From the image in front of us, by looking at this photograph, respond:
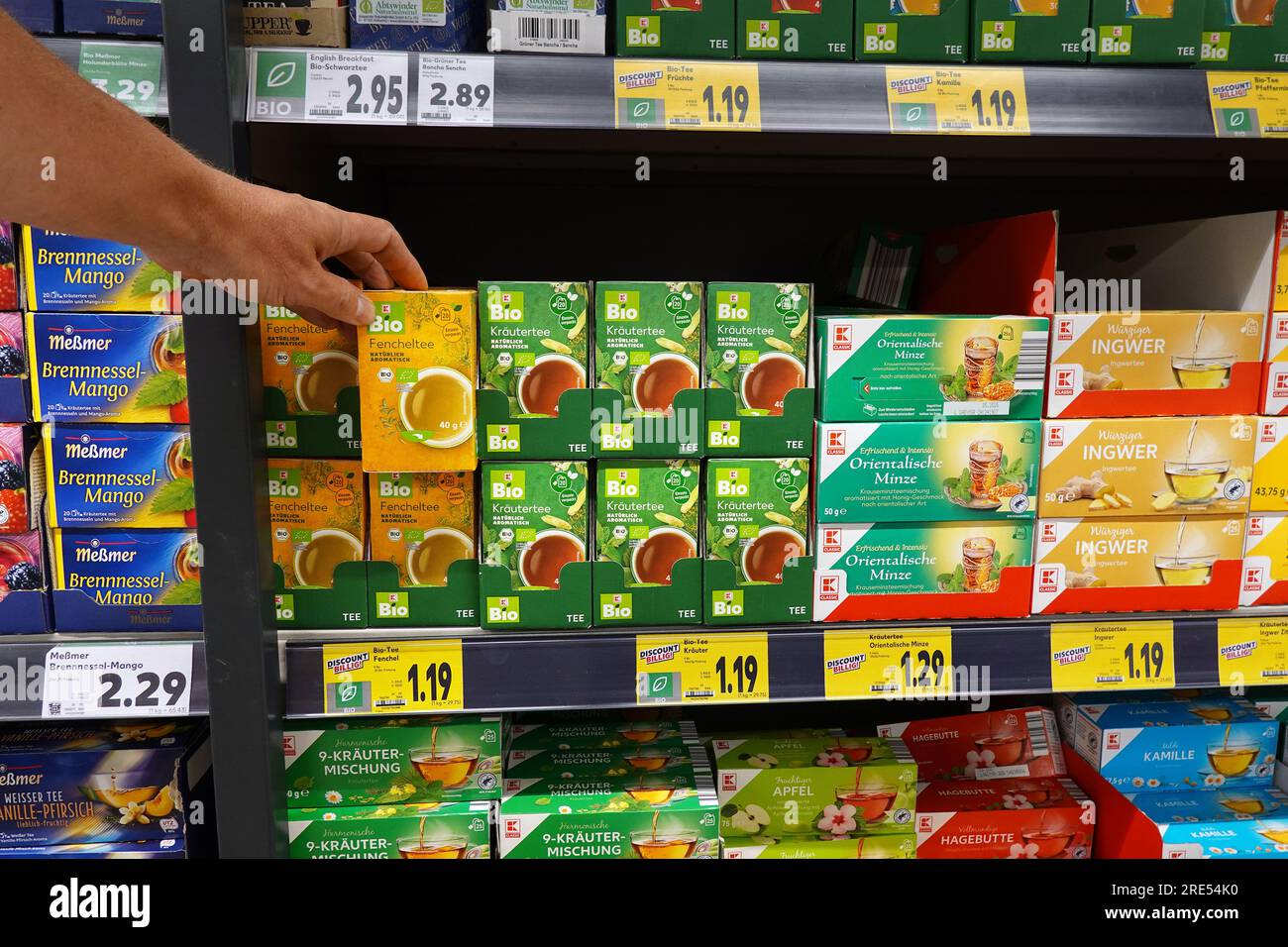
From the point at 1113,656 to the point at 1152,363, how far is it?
0.40 metres

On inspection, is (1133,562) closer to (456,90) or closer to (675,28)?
(675,28)

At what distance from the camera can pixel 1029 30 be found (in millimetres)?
A: 1054

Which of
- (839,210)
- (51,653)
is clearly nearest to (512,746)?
(51,653)

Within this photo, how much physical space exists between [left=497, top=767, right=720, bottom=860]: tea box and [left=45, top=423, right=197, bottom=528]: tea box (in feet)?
1.96

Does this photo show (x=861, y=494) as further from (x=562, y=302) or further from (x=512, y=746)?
(x=512, y=746)

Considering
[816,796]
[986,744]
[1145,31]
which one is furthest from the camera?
[986,744]

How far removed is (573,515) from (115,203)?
588 mm

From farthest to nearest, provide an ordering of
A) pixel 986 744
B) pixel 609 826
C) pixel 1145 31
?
pixel 986 744 → pixel 609 826 → pixel 1145 31

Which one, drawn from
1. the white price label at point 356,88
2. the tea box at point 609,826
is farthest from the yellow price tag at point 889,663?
the white price label at point 356,88

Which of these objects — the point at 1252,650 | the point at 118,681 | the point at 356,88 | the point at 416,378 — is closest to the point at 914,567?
the point at 1252,650

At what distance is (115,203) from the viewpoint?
76 centimetres

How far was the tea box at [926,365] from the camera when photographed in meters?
1.08

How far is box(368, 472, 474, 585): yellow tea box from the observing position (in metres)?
1.08

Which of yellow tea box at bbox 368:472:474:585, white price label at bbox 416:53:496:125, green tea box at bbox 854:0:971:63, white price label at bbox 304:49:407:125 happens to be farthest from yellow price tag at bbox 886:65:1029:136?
yellow tea box at bbox 368:472:474:585
